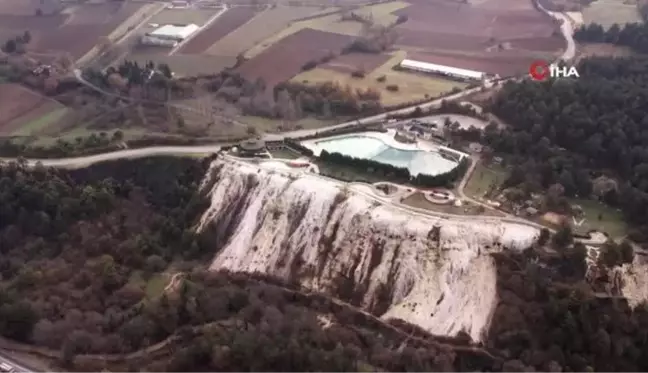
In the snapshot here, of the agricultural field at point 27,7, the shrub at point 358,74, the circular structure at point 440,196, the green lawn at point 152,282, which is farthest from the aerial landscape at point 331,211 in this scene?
the agricultural field at point 27,7

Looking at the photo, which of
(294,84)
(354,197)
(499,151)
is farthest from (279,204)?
(294,84)

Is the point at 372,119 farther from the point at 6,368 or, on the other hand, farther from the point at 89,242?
the point at 6,368

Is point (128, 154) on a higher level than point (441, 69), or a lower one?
lower

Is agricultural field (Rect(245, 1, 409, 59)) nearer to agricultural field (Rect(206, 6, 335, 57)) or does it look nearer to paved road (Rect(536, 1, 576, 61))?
agricultural field (Rect(206, 6, 335, 57))

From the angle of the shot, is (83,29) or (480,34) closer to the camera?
(480,34)

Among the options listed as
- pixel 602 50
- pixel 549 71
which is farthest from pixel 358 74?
pixel 602 50

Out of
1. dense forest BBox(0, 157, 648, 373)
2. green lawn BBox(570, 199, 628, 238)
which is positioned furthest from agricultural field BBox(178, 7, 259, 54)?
green lawn BBox(570, 199, 628, 238)

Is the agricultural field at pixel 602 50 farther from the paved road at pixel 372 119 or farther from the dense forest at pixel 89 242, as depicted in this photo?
the dense forest at pixel 89 242
